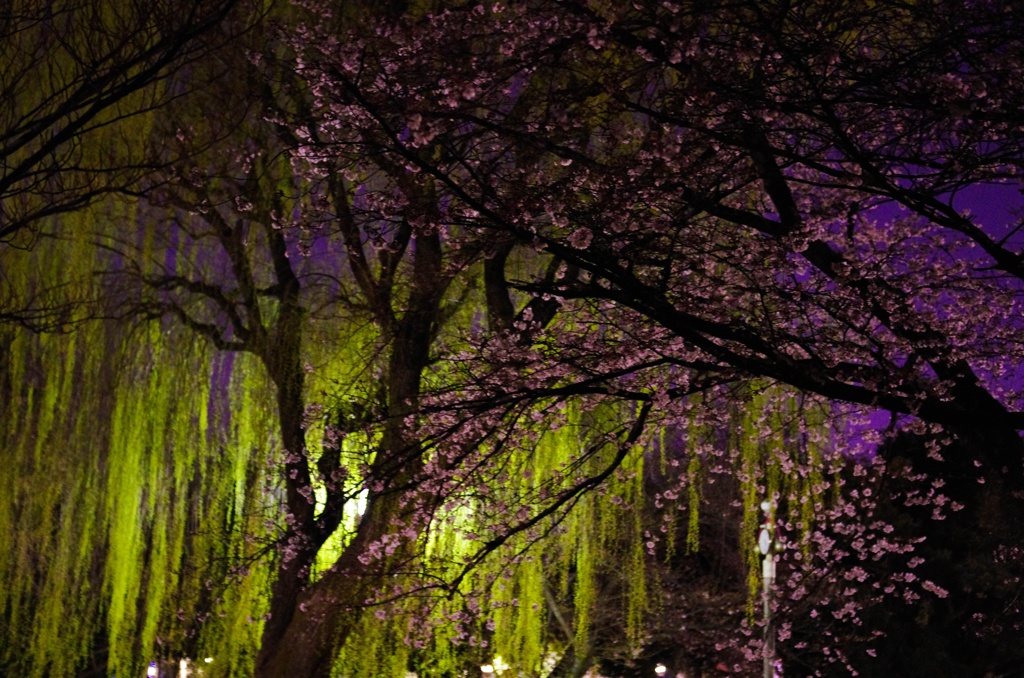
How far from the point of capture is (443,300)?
353 inches

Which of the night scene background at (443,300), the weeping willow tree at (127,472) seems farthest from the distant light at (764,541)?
the weeping willow tree at (127,472)

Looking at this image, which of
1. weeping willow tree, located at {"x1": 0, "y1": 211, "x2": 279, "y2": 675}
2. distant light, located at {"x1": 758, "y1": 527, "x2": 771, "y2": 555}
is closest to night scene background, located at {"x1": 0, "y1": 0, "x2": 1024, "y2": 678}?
weeping willow tree, located at {"x1": 0, "y1": 211, "x2": 279, "y2": 675}

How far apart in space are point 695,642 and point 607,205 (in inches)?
508

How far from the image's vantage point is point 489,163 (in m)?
5.08

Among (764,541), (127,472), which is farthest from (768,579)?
(127,472)

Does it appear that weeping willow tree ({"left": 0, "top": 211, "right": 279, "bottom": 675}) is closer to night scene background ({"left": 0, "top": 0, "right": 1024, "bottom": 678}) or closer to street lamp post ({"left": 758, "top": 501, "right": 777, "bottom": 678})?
night scene background ({"left": 0, "top": 0, "right": 1024, "bottom": 678})

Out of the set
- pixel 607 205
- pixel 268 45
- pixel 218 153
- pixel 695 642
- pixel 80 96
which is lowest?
pixel 695 642

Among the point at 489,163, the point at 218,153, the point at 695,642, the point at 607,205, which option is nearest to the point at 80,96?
the point at 489,163

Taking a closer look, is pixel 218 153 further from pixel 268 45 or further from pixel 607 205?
pixel 607 205

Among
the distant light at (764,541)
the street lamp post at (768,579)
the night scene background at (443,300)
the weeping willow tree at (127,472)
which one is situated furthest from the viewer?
the street lamp post at (768,579)

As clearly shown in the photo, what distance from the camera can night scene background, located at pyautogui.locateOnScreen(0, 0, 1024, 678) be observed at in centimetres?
482

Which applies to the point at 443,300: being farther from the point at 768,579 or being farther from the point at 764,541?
the point at 768,579

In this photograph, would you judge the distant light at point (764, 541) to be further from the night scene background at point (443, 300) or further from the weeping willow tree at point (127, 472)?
the weeping willow tree at point (127, 472)

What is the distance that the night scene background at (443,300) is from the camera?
15.8 ft
